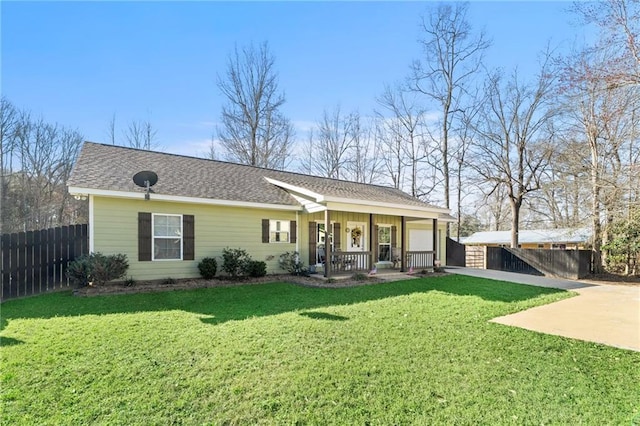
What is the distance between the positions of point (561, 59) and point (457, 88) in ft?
46.4

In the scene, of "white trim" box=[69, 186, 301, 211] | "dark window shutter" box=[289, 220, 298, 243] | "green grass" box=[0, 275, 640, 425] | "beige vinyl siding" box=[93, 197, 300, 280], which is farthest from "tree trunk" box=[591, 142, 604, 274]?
"beige vinyl siding" box=[93, 197, 300, 280]

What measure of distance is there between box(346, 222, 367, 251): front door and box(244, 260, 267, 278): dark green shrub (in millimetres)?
4201

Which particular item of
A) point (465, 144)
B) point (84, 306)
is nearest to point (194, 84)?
point (84, 306)

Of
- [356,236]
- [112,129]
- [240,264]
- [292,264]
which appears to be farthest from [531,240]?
[112,129]

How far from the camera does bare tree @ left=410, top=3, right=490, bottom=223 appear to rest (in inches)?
882

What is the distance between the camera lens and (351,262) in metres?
12.6

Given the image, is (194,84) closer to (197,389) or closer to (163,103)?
(163,103)

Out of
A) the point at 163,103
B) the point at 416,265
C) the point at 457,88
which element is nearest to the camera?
the point at 416,265

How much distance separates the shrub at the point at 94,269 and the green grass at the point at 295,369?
5.07ft

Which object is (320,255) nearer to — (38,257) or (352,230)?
(352,230)

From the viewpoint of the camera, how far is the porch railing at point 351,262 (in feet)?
39.7

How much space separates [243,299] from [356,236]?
730 centimetres

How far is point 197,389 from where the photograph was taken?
3.59 meters

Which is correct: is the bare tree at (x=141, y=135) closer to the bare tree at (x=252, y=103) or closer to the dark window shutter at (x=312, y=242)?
the bare tree at (x=252, y=103)
